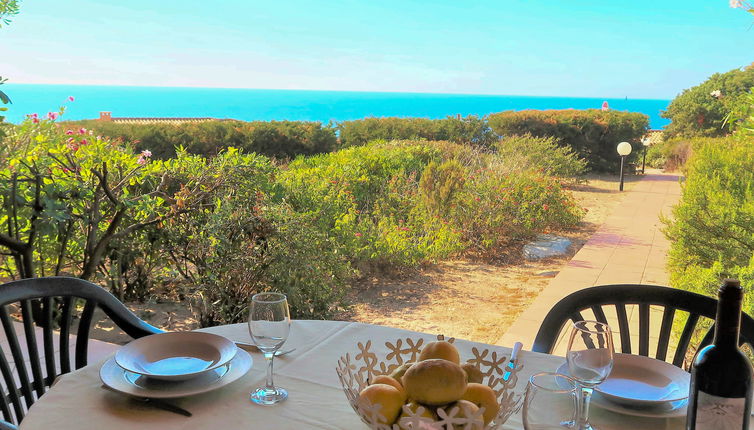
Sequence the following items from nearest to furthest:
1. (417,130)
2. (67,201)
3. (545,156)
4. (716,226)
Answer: (67,201) → (716,226) → (545,156) → (417,130)

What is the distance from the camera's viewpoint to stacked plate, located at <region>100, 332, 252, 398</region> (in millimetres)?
1199

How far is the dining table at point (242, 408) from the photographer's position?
3.59 feet

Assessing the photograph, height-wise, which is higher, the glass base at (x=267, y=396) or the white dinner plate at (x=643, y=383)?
the white dinner plate at (x=643, y=383)

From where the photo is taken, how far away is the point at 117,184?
3506 mm

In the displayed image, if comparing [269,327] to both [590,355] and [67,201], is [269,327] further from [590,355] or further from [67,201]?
[67,201]

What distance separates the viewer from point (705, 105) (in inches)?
664

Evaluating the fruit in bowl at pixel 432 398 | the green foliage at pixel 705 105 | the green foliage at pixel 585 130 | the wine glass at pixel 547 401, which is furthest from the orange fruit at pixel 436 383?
the green foliage at pixel 705 105

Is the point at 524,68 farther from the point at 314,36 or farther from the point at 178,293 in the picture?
the point at 178,293

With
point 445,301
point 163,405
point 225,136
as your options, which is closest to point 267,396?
point 163,405

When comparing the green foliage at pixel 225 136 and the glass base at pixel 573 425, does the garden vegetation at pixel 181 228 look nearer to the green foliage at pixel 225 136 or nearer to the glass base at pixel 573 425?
the glass base at pixel 573 425

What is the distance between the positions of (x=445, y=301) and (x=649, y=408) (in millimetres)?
3512

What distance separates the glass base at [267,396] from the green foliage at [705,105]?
17.9m

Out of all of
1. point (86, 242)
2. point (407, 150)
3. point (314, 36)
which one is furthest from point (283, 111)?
point (86, 242)

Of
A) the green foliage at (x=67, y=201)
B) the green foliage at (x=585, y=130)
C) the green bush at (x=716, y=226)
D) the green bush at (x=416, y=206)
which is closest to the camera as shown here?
the green foliage at (x=67, y=201)
